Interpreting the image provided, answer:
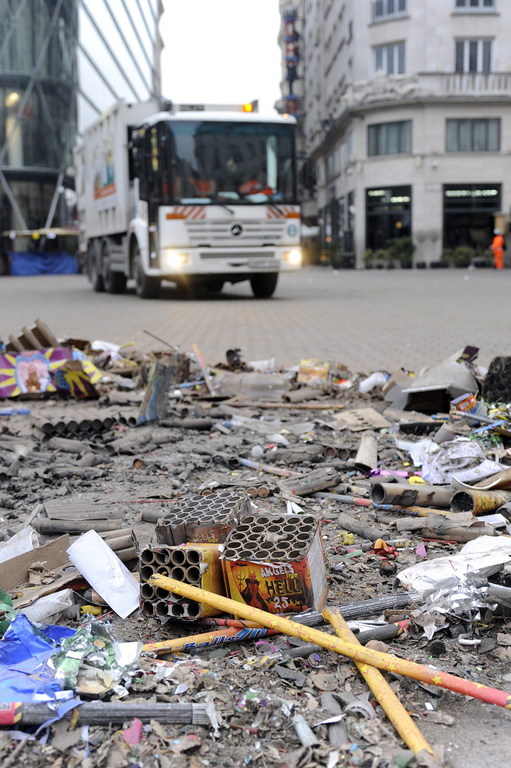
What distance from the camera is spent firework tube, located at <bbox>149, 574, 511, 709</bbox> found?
7.78 ft

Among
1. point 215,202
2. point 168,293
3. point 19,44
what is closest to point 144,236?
point 215,202

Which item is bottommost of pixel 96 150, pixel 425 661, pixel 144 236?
pixel 425 661

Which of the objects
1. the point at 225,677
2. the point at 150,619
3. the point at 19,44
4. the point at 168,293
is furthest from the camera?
the point at 19,44

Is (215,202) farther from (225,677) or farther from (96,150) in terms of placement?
(225,677)

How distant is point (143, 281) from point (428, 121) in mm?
29254

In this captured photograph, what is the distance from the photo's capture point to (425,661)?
2.72 meters

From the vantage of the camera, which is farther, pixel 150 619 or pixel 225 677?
pixel 150 619

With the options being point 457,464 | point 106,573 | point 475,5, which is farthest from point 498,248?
point 106,573

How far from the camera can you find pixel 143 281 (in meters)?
19.5

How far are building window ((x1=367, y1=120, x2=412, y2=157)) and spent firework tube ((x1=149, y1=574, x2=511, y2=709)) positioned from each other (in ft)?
145

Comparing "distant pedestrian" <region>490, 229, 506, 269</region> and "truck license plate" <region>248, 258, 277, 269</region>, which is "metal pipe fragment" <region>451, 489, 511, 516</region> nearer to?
"truck license plate" <region>248, 258, 277, 269</region>

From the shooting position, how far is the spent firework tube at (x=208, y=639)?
9.09ft

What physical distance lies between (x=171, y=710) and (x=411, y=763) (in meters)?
0.69

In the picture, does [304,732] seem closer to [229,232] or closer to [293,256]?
[229,232]
